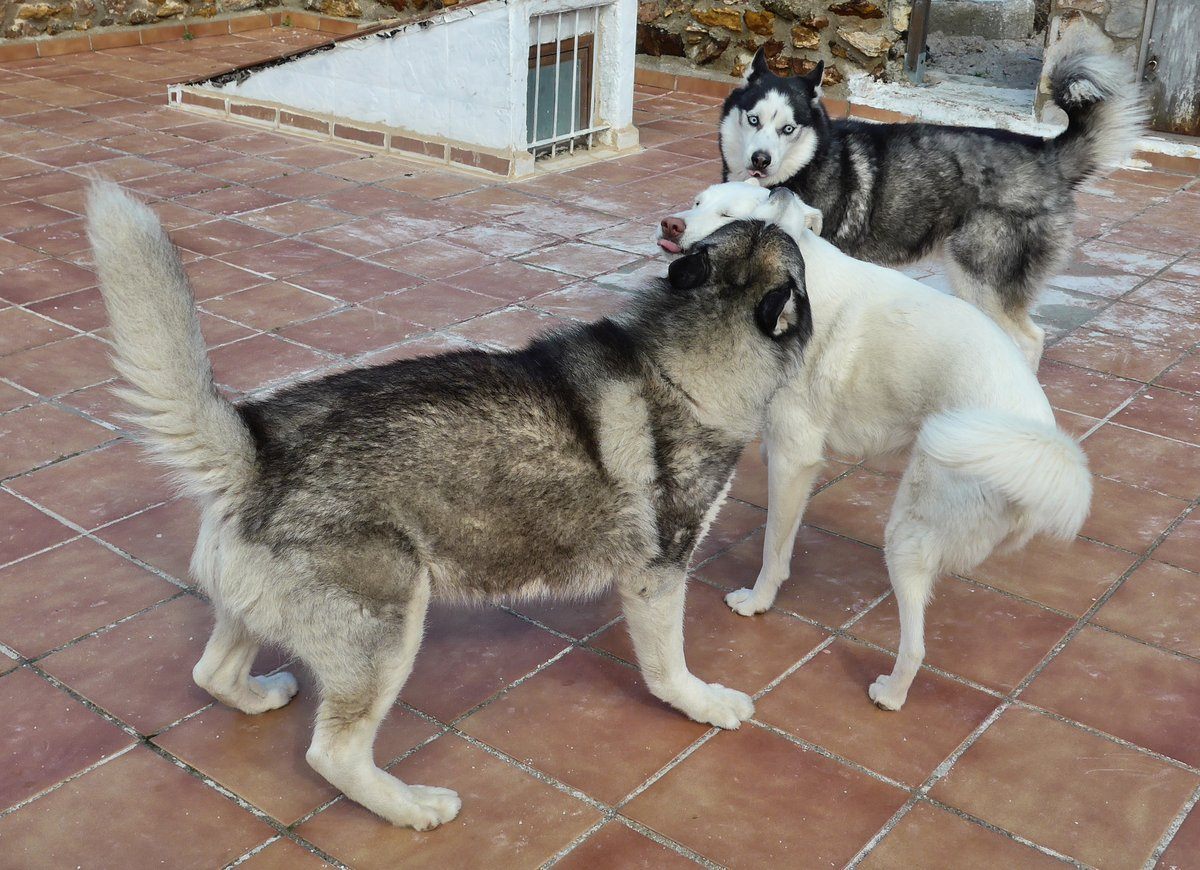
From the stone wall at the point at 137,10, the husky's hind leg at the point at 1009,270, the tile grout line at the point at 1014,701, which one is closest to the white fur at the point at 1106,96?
the husky's hind leg at the point at 1009,270

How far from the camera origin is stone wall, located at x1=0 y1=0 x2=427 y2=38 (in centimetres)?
1008

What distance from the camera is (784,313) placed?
9.46 feet

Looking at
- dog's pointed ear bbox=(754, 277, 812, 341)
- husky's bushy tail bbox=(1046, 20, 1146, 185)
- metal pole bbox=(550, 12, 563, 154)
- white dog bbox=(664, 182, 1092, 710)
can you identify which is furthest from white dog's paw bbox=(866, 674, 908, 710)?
metal pole bbox=(550, 12, 563, 154)

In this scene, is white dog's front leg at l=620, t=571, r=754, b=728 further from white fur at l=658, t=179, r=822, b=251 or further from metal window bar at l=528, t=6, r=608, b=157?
metal window bar at l=528, t=6, r=608, b=157

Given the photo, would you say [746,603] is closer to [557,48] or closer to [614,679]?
[614,679]

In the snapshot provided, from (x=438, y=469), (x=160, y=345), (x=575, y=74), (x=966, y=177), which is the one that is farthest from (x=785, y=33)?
(x=160, y=345)

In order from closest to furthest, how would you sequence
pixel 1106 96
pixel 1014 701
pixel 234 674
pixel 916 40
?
1. pixel 234 674
2. pixel 1014 701
3. pixel 1106 96
4. pixel 916 40

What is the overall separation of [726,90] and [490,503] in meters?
7.96

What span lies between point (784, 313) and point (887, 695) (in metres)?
1.11

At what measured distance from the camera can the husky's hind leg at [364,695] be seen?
2533mm

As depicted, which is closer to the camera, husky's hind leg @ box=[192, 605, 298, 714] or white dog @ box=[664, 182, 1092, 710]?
white dog @ box=[664, 182, 1092, 710]

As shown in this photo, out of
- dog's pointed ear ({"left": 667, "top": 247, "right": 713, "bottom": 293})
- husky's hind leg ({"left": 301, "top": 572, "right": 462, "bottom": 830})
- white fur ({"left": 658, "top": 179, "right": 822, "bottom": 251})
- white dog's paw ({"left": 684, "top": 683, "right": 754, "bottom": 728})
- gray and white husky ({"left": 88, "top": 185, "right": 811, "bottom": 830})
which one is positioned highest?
white fur ({"left": 658, "top": 179, "right": 822, "bottom": 251})

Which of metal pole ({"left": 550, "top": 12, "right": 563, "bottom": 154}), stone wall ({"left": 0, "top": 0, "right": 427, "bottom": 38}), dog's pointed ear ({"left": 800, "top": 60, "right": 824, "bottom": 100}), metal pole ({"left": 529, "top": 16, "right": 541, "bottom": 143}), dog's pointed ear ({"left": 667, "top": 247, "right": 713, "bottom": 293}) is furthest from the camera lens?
stone wall ({"left": 0, "top": 0, "right": 427, "bottom": 38})

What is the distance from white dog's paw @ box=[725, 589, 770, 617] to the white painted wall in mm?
4850
